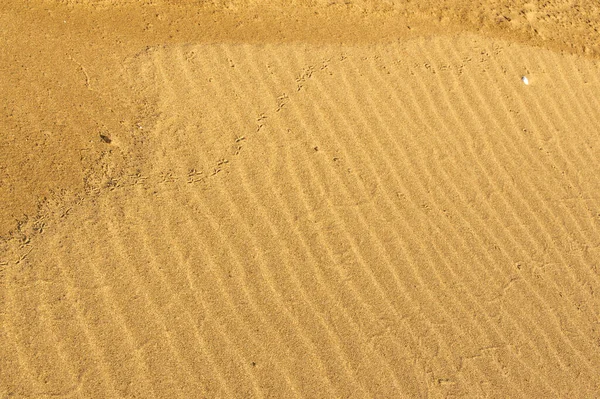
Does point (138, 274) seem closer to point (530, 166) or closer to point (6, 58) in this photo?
point (6, 58)

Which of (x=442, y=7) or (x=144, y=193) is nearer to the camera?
(x=144, y=193)

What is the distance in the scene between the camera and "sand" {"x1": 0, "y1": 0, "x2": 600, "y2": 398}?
350cm

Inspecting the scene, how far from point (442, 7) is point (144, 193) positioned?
350 centimetres

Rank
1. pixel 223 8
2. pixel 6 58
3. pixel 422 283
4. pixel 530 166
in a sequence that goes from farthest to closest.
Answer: pixel 223 8 → pixel 530 166 → pixel 6 58 → pixel 422 283

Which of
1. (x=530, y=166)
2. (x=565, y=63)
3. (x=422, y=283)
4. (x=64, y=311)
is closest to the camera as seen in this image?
(x=64, y=311)

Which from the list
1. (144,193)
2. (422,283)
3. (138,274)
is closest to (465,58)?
(422,283)

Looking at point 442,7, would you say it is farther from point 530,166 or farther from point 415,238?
point 415,238

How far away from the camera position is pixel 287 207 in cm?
415

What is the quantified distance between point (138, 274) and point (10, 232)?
820 mm

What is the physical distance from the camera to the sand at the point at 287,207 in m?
3.50

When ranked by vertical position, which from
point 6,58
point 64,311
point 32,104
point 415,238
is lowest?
point 415,238

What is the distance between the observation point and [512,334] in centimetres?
390

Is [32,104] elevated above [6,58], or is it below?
below

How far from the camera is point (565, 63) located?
5.75 meters
